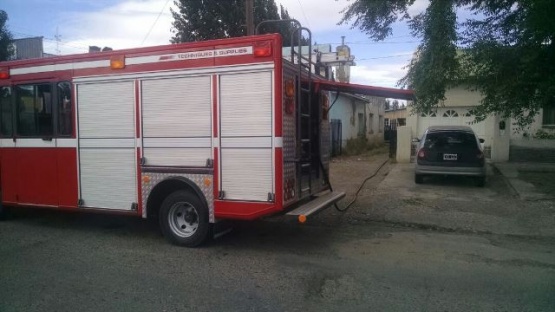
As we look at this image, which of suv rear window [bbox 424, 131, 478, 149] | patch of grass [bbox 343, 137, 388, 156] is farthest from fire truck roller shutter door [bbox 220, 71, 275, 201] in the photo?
patch of grass [bbox 343, 137, 388, 156]

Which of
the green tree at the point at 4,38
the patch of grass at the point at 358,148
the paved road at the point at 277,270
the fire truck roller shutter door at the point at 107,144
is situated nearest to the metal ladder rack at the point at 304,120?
the paved road at the point at 277,270

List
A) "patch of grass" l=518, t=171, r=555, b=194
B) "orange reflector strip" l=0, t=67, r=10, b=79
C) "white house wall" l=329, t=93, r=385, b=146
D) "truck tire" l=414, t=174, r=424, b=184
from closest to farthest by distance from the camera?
"orange reflector strip" l=0, t=67, r=10, b=79
"patch of grass" l=518, t=171, r=555, b=194
"truck tire" l=414, t=174, r=424, b=184
"white house wall" l=329, t=93, r=385, b=146

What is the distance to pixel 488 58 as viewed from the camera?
10.1 metres

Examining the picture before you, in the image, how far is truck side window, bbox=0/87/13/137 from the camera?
809cm

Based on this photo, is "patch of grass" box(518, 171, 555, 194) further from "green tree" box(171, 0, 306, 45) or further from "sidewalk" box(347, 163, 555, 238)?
"green tree" box(171, 0, 306, 45)

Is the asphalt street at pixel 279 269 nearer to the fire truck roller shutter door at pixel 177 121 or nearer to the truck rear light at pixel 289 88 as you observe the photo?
the fire truck roller shutter door at pixel 177 121

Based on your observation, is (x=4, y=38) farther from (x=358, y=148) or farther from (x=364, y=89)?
(x=364, y=89)

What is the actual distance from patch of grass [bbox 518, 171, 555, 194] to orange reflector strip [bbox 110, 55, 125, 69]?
9.78 m

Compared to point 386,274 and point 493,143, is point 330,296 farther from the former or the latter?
point 493,143

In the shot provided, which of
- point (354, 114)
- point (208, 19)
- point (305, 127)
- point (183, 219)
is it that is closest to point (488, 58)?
point (305, 127)

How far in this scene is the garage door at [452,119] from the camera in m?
18.0

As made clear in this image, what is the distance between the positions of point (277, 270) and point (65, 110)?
4.44 metres

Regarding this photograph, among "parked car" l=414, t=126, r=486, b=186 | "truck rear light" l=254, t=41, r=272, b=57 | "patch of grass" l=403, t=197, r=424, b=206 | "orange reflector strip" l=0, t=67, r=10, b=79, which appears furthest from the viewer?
"parked car" l=414, t=126, r=486, b=186

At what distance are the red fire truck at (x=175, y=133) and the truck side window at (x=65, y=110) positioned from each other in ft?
0.07
